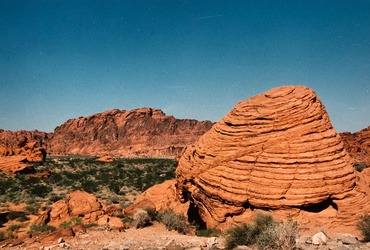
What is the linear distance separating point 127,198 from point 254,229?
14.4 m

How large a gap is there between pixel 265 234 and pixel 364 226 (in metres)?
2.80

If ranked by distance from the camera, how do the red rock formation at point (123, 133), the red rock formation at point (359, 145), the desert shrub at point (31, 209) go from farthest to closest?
the red rock formation at point (123, 133) < the red rock formation at point (359, 145) < the desert shrub at point (31, 209)

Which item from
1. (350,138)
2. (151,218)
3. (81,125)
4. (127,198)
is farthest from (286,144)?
(81,125)

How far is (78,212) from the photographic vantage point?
12.2 meters

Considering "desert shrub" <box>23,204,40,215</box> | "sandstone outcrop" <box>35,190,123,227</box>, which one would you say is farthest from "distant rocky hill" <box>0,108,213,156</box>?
"sandstone outcrop" <box>35,190,123,227</box>

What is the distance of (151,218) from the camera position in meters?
11.7

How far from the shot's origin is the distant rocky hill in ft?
382

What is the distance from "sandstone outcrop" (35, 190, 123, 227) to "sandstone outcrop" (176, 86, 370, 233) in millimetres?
5468

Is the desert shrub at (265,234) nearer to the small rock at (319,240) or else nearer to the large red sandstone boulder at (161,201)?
the small rock at (319,240)

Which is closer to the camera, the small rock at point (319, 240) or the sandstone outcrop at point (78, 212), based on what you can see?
the small rock at point (319, 240)

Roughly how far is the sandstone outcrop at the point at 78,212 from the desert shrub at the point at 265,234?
697 cm

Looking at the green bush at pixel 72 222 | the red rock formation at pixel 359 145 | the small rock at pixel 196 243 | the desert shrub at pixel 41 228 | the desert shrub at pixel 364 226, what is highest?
the red rock formation at pixel 359 145

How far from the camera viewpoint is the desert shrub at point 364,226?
6063 millimetres

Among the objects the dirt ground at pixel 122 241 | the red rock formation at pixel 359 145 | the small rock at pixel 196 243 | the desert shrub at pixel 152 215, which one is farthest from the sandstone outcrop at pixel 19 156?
the red rock formation at pixel 359 145
